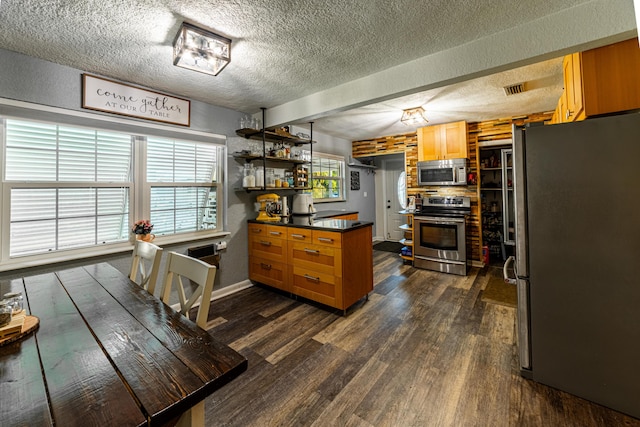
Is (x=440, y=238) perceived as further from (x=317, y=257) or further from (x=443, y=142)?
(x=317, y=257)

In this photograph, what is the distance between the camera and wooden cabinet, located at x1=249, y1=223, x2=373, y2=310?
8.50ft

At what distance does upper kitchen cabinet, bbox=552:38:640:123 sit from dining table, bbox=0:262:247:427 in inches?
96.5

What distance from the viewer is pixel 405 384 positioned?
5.59 ft

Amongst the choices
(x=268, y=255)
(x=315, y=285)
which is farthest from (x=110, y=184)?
(x=315, y=285)

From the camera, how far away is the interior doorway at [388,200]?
6227 millimetres

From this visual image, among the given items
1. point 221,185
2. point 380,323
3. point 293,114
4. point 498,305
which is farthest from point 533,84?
point 221,185

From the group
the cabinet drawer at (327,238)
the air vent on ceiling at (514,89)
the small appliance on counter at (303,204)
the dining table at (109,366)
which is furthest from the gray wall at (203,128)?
the air vent on ceiling at (514,89)

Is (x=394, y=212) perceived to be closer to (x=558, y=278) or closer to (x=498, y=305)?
(x=498, y=305)

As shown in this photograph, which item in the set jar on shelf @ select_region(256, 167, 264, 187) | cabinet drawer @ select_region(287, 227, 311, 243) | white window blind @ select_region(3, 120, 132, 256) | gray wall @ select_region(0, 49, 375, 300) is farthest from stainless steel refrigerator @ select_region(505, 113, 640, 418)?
white window blind @ select_region(3, 120, 132, 256)

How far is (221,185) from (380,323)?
2.43 meters

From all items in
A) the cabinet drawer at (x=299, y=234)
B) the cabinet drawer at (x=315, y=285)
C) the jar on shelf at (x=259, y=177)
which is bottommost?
the cabinet drawer at (x=315, y=285)

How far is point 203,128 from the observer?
2.98 metres

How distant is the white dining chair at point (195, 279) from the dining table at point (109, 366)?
0.10 metres

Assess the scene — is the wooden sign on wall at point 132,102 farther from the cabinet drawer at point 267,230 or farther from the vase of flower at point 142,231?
the cabinet drawer at point 267,230
